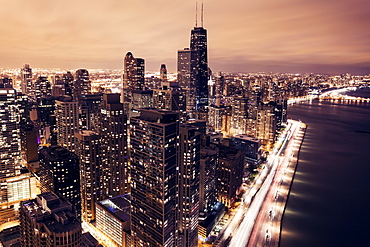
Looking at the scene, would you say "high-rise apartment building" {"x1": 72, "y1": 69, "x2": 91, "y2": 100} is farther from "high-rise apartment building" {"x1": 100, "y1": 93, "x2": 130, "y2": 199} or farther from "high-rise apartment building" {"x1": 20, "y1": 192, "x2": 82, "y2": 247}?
"high-rise apartment building" {"x1": 20, "y1": 192, "x2": 82, "y2": 247}

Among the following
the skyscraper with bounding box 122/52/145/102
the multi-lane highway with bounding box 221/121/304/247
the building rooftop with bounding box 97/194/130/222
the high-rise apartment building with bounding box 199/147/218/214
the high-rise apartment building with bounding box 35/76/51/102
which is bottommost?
the multi-lane highway with bounding box 221/121/304/247

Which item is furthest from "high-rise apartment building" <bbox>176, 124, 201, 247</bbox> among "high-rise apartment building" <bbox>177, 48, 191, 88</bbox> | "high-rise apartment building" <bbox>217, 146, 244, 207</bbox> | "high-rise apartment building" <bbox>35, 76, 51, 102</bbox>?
"high-rise apartment building" <bbox>35, 76, 51, 102</bbox>

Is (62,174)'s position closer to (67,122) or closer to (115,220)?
(115,220)

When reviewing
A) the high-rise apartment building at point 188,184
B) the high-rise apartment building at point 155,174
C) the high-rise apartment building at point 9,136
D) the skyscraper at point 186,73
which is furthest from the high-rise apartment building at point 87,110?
the high-rise apartment building at point 155,174

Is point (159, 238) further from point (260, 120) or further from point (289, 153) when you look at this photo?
point (260, 120)

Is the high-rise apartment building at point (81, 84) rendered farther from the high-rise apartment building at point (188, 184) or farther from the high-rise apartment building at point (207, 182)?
the high-rise apartment building at point (188, 184)

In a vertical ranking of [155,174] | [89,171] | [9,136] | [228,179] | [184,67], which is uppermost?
[184,67]

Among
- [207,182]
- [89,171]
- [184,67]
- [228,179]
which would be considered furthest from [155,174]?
[184,67]
